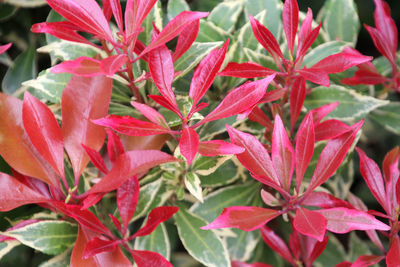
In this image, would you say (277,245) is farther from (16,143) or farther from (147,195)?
(16,143)

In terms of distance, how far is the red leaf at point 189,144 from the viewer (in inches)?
20.3

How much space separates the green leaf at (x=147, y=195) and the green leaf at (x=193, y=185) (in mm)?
82

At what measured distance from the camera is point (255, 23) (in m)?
0.60

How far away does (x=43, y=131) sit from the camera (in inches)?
24.4

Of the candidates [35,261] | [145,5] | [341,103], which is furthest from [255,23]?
[35,261]

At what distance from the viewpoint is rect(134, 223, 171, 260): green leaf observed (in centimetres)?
73

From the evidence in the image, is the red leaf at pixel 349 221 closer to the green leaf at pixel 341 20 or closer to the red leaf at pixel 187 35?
the red leaf at pixel 187 35

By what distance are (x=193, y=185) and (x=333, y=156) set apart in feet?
0.72

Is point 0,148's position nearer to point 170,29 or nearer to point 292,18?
point 170,29

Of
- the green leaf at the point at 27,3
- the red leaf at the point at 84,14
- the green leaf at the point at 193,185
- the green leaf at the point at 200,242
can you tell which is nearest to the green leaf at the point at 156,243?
the green leaf at the point at 200,242

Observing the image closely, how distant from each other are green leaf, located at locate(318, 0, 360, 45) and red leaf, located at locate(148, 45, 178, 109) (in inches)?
18.9

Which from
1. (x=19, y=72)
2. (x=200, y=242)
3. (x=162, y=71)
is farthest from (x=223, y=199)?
(x=19, y=72)

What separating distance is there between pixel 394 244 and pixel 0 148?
2.06 feet

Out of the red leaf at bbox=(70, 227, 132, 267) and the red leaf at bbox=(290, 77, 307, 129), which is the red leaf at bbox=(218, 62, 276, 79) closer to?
the red leaf at bbox=(290, 77, 307, 129)
